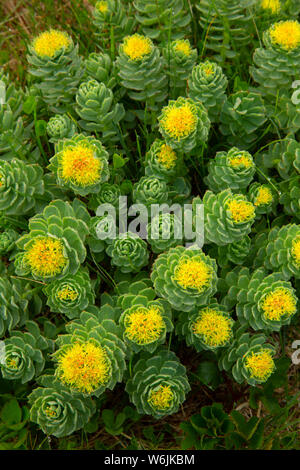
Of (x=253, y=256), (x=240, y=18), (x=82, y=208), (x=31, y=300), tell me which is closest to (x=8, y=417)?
(x=31, y=300)

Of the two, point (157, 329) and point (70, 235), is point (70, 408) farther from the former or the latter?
point (70, 235)

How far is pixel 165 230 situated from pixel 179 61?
2.93 ft

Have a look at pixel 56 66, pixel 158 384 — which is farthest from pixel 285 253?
pixel 56 66

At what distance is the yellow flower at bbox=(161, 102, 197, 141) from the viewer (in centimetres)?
190

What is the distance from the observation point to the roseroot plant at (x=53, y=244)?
5.71 ft

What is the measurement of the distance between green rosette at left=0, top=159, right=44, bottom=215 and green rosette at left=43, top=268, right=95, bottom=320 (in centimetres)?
39

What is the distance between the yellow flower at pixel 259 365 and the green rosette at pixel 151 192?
0.75 metres

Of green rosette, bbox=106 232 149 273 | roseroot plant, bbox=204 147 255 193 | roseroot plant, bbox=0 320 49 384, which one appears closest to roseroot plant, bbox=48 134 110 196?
green rosette, bbox=106 232 149 273

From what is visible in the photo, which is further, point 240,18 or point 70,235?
point 240,18

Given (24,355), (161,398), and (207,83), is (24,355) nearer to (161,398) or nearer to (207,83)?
A: (161,398)

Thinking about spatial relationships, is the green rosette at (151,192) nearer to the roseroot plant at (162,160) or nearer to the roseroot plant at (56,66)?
the roseroot plant at (162,160)
